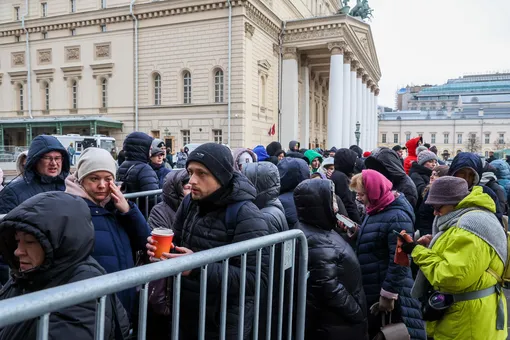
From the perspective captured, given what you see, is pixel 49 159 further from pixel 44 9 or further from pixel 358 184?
pixel 44 9

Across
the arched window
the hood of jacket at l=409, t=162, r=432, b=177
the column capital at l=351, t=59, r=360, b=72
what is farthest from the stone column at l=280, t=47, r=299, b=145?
the hood of jacket at l=409, t=162, r=432, b=177

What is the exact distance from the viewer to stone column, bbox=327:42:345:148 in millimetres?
32406

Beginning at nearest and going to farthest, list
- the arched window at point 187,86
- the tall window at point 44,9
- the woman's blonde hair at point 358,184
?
the woman's blonde hair at point 358,184
the arched window at point 187,86
the tall window at point 44,9

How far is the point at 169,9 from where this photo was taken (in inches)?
1161

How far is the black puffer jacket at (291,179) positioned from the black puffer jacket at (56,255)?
2880 mm

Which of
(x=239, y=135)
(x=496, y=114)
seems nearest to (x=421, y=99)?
(x=496, y=114)

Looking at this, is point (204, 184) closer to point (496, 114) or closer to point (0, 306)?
point (0, 306)

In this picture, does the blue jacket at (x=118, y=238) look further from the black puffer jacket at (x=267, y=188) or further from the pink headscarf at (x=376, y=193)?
the pink headscarf at (x=376, y=193)

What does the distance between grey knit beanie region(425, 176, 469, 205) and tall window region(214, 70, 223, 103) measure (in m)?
26.8

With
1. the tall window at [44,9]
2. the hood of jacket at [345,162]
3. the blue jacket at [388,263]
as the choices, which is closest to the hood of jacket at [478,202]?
the blue jacket at [388,263]

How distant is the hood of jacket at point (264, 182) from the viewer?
328 centimetres

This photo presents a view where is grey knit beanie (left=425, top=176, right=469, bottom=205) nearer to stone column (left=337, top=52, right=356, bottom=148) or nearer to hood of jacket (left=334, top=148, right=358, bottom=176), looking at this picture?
hood of jacket (left=334, top=148, right=358, bottom=176)

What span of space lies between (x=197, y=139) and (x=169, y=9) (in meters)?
9.84

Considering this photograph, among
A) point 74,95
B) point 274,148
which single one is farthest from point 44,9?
point 274,148
